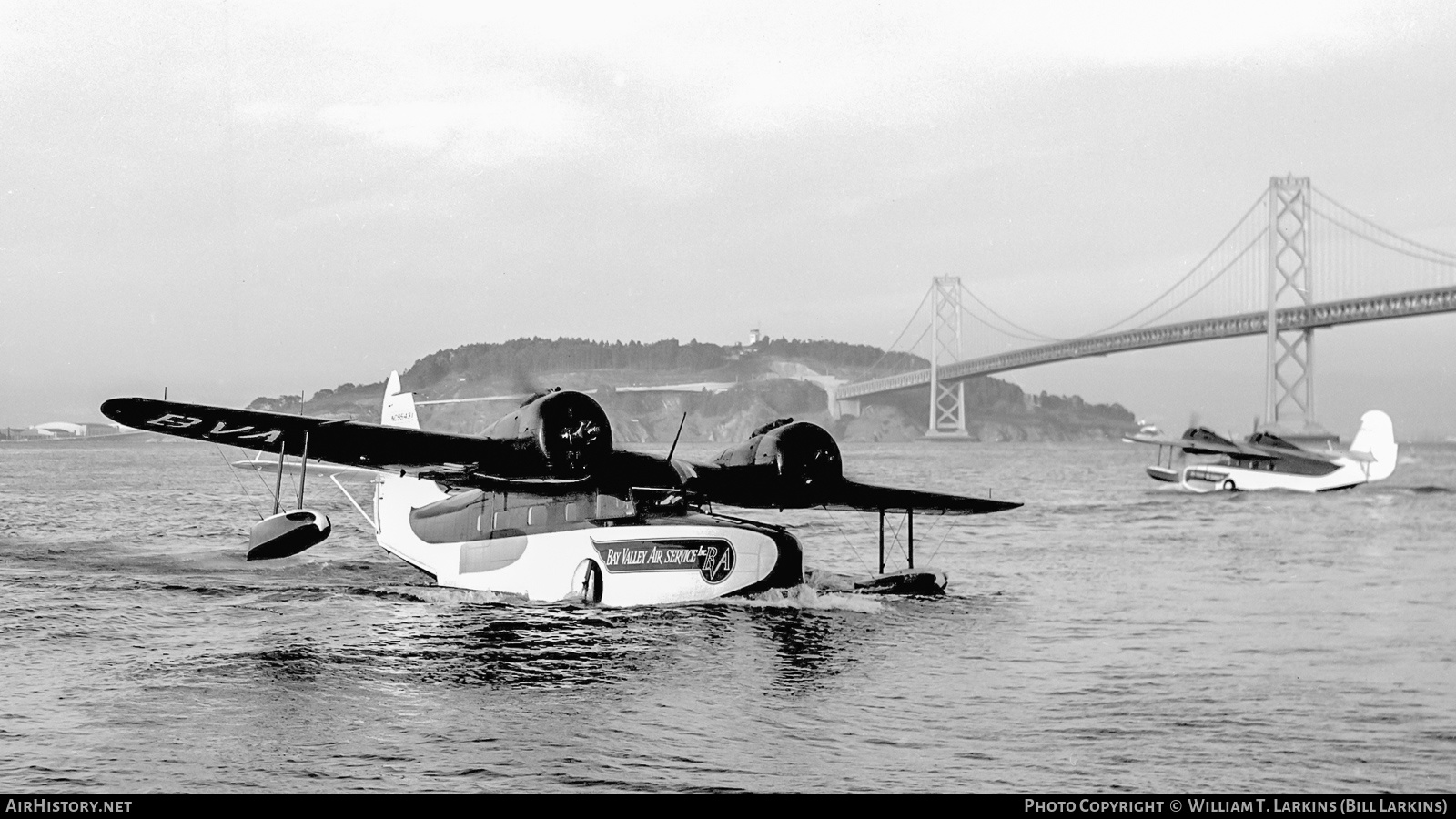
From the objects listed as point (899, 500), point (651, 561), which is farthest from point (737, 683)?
point (899, 500)

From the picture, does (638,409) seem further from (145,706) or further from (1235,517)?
(145,706)

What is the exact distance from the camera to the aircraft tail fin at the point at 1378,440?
60344 mm

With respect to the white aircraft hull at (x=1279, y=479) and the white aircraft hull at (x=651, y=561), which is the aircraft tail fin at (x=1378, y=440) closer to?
the white aircraft hull at (x=1279, y=479)

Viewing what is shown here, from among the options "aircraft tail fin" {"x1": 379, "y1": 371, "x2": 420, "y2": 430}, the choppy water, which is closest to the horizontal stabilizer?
the choppy water

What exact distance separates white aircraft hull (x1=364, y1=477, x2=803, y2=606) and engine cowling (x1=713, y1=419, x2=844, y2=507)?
1.82ft

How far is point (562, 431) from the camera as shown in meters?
17.5

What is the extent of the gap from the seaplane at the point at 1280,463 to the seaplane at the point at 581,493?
1495 inches

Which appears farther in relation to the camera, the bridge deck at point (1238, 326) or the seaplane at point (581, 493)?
the bridge deck at point (1238, 326)

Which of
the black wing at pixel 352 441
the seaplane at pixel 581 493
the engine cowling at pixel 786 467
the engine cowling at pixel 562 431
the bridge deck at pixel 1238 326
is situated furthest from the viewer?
the bridge deck at pixel 1238 326

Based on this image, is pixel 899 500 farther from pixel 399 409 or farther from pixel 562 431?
pixel 399 409

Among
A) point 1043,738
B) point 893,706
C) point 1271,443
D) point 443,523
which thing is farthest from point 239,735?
point 1271,443

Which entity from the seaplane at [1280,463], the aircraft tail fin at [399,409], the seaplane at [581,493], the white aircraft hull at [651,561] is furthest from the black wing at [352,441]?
the seaplane at [1280,463]

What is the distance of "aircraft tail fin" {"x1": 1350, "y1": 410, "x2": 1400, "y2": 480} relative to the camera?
60.3 meters

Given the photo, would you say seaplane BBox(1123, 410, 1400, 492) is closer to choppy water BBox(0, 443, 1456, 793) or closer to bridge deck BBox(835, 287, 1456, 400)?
bridge deck BBox(835, 287, 1456, 400)
